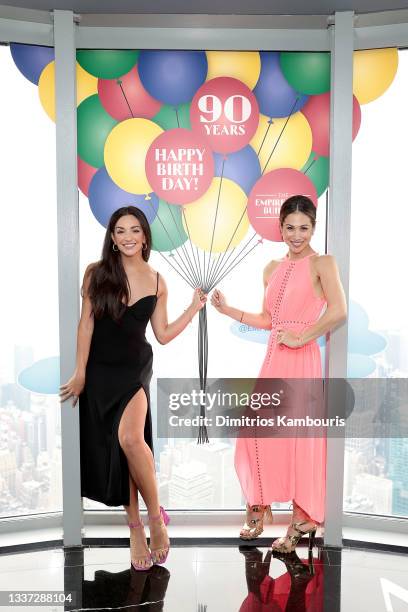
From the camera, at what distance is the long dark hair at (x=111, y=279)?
8.95 feet

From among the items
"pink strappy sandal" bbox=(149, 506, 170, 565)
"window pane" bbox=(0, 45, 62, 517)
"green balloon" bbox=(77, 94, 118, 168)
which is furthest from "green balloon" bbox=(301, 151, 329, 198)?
"pink strappy sandal" bbox=(149, 506, 170, 565)

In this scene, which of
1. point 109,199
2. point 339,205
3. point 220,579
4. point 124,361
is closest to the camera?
point 220,579

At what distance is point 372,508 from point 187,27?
2.86m

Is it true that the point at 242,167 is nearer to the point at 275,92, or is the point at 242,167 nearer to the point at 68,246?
the point at 275,92

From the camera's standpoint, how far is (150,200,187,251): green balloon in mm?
3041

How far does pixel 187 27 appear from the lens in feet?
9.62

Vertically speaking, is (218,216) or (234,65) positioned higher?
(234,65)

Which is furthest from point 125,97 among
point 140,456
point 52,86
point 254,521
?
point 254,521

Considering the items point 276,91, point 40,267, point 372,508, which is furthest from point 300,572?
point 276,91

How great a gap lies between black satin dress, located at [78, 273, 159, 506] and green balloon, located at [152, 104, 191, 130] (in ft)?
3.13

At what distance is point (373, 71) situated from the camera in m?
3.00

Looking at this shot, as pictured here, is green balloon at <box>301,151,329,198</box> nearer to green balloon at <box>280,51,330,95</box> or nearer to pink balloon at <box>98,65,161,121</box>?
green balloon at <box>280,51,330,95</box>

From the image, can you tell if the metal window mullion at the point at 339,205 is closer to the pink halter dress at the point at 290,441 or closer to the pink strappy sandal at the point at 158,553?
the pink halter dress at the point at 290,441

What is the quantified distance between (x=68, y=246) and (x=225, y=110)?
3.64ft
